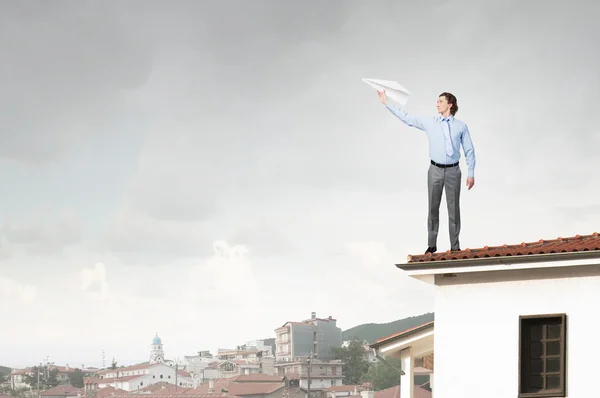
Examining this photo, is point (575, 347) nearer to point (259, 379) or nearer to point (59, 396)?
point (259, 379)

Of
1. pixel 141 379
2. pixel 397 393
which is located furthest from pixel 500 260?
pixel 141 379

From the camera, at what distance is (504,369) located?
518 inches

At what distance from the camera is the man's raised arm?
14742 mm

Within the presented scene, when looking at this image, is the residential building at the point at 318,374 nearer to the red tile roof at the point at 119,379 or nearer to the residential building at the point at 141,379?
the residential building at the point at 141,379

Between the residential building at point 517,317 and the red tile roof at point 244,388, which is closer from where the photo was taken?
the residential building at point 517,317

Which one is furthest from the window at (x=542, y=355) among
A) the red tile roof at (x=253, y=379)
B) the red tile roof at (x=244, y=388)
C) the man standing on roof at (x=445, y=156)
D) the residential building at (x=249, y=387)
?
the red tile roof at (x=253, y=379)

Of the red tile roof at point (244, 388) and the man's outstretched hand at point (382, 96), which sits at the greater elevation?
the man's outstretched hand at point (382, 96)

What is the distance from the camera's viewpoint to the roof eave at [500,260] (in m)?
12.5

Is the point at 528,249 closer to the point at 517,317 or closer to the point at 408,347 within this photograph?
the point at 517,317

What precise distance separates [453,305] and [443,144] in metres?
2.39

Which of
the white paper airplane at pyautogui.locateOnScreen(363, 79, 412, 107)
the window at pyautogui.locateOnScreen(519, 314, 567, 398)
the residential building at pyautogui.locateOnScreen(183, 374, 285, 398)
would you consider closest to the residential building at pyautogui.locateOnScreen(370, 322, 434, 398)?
the window at pyautogui.locateOnScreen(519, 314, 567, 398)

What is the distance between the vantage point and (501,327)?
13250mm

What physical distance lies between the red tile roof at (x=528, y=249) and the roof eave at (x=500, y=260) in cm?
7

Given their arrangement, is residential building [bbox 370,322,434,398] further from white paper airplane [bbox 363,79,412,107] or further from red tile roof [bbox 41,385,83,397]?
red tile roof [bbox 41,385,83,397]
